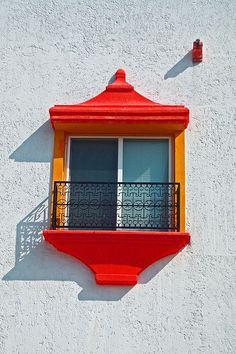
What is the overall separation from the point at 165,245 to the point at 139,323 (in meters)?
1.00

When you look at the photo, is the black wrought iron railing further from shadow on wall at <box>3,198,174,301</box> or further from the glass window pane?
shadow on wall at <box>3,198,174,301</box>

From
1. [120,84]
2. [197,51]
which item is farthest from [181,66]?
[120,84]

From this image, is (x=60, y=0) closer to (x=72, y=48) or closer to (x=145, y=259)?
(x=72, y=48)

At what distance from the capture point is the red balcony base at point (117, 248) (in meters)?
7.60

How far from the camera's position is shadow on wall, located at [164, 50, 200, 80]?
8.46 m

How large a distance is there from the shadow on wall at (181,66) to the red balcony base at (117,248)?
2271mm

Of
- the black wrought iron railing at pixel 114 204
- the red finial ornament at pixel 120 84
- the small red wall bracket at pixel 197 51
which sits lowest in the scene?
the black wrought iron railing at pixel 114 204

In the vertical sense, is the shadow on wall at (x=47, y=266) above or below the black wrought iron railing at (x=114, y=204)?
below

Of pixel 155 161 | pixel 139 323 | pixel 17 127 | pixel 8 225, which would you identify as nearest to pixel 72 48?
pixel 17 127

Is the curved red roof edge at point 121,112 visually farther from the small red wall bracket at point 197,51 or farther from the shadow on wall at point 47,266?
the shadow on wall at point 47,266

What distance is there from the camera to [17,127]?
8.36m

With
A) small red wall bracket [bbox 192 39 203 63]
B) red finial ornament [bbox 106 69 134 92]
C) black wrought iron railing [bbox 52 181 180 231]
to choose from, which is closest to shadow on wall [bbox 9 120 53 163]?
black wrought iron railing [bbox 52 181 180 231]

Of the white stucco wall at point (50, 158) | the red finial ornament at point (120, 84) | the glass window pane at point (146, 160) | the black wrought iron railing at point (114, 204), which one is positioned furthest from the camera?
the red finial ornament at point (120, 84)

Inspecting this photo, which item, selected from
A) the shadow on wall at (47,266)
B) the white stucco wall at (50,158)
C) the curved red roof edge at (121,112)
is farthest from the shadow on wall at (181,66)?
the shadow on wall at (47,266)
